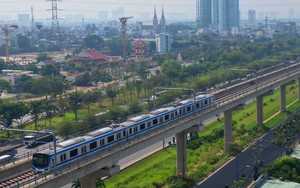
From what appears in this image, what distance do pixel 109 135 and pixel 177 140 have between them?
24.2ft

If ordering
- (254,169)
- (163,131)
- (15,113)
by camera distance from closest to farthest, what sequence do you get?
1. (163,131)
2. (254,169)
3. (15,113)

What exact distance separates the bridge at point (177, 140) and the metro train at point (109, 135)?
0.84 feet

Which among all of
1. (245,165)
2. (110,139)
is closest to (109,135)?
(110,139)

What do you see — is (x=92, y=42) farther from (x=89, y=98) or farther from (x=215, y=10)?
(x=215, y=10)

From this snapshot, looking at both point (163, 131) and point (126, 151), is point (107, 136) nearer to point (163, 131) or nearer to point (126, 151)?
point (126, 151)

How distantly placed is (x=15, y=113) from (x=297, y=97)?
30.3 meters

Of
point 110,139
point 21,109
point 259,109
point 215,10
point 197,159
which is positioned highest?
point 215,10

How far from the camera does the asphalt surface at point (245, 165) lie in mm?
26703

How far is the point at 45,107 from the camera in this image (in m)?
40.5

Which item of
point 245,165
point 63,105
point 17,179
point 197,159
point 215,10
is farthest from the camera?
point 215,10

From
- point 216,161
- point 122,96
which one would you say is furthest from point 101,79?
point 216,161

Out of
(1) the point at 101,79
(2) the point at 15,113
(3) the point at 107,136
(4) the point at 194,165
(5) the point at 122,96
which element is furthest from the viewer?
(1) the point at 101,79

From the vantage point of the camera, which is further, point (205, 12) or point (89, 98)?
point (205, 12)

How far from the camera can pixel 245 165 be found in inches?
1153
